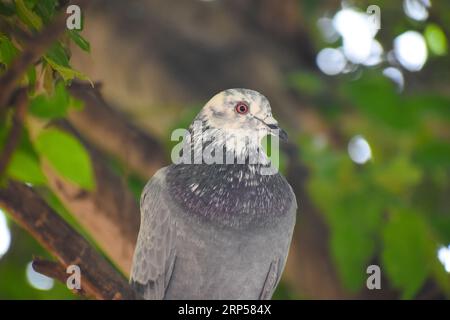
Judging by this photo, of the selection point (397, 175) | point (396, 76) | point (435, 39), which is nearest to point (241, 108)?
point (397, 175)

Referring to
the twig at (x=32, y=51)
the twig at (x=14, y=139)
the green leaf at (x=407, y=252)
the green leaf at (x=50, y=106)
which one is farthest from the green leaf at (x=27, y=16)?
the green leaf at (x=407, y=252)

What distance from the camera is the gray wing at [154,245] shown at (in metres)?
1.23

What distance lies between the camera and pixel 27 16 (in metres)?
1.15

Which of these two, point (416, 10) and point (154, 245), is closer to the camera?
point (154, 245)

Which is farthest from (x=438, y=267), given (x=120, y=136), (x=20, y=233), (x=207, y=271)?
(x=20, y=233)

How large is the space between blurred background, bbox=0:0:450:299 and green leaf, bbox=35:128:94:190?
125mm

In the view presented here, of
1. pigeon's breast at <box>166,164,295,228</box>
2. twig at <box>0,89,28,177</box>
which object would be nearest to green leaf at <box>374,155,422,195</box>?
pigeon's breast at <box>166,164,295,228</box>

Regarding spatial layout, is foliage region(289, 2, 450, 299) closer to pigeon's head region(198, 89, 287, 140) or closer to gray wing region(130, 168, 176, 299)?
gray wing region(130, 168, 176, 299)

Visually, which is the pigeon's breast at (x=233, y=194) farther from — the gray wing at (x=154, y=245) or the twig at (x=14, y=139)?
the twig at (x=14, y=139)

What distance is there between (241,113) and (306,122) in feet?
10.8

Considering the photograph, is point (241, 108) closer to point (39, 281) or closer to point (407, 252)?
point (407, 252)

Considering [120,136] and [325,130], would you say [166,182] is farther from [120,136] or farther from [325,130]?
[325,130]

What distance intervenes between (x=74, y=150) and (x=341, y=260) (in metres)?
1.02

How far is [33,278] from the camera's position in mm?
3062
